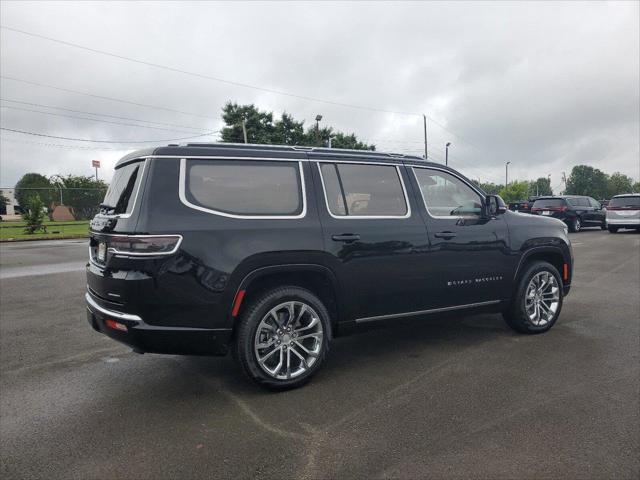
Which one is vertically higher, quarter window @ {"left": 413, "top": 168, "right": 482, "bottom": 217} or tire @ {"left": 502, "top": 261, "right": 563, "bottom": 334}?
quarter window @ {"left": 413, "top": 168, "right": 482, "bottom": 217}

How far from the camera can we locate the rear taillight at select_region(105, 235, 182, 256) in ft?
10.8

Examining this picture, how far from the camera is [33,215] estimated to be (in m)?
23.7

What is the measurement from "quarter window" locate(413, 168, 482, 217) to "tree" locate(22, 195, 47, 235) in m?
24.1

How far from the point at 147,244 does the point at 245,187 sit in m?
0.89

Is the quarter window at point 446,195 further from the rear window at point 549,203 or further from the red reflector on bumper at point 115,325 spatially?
the rear window at point 549,203

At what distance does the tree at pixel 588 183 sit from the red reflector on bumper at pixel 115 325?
517ft

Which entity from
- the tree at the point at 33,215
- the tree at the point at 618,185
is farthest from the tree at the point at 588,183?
the tree at the point at 33,215

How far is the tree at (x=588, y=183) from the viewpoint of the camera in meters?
143

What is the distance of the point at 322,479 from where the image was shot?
2.60 meters

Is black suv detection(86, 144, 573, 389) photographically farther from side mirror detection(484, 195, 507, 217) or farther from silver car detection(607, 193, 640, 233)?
silver car detection(607, 193, 640, 233)

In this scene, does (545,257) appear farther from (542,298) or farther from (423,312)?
(423,312)

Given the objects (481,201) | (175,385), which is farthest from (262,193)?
(481,201)

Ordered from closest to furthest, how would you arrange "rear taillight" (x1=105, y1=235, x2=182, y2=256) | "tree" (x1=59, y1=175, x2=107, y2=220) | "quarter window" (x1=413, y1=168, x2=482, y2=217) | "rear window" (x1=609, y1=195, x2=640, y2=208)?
"rear taillight" (x1=105, y1=235, x2=182, y2=256) → "quarter window" (x1=413, y1=168, x2=482, y2=217) → "rear window" (x1=609, y1=195, x2=640, y2=208) → "tree" (x1=59, y1=175, x2=107, y2=220)

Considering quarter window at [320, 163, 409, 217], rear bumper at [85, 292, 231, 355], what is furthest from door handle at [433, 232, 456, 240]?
rear bumper at [85, 292, 231, 355]
